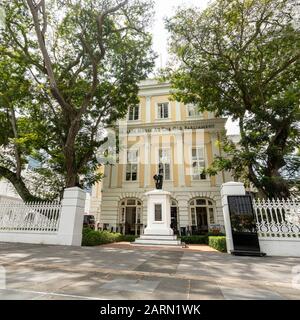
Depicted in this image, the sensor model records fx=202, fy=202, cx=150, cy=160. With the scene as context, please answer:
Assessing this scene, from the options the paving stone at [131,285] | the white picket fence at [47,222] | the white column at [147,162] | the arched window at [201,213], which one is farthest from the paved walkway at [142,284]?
the white column at [147,162]

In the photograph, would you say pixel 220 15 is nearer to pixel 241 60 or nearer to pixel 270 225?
pixel 241 60

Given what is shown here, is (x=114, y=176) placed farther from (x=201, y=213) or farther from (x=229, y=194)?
(x=229, y=194)

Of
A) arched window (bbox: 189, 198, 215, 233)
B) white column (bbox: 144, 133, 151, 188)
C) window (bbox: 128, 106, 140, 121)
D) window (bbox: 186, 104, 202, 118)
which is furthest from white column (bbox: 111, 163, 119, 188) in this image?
window (bbox: 186, 104, 202, 118)

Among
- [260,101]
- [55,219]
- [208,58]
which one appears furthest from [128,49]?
[55,219]

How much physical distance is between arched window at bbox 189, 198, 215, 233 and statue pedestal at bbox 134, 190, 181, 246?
5.24 meters

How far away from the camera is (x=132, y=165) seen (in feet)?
67.7

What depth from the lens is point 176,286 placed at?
10.6 ft

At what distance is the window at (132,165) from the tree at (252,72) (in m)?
9.16

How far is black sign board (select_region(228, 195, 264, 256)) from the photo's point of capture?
7.29m

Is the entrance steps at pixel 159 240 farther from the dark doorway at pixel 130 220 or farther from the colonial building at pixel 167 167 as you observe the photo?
the dark doorway at pixel 130 220

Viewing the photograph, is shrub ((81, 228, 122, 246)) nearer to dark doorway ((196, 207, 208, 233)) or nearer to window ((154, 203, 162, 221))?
window ((154, 203, 162, 221))
